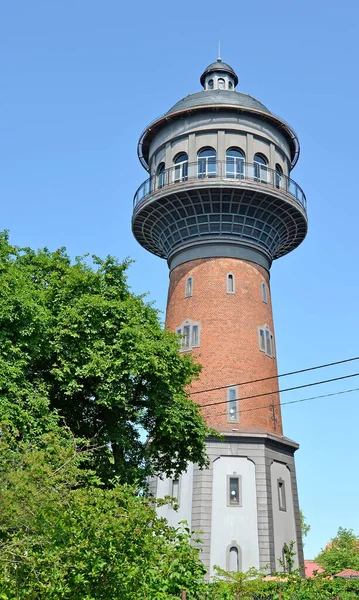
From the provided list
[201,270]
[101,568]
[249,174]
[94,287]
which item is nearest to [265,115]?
[249,174]

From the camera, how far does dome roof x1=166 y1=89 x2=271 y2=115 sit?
105 feet

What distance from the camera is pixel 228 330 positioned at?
28.6 metres

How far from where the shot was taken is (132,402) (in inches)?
802

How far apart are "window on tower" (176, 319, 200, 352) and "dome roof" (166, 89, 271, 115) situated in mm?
11464

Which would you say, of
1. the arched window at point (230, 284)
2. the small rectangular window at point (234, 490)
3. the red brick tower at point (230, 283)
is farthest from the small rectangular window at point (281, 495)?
the arched window at point (230, 284)

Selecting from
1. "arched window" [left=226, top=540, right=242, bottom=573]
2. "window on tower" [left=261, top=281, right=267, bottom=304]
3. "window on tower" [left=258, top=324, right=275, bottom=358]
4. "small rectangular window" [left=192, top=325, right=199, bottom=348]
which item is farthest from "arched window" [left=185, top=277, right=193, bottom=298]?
"arched window" [left=226, top=540, right=242, bottom=573]

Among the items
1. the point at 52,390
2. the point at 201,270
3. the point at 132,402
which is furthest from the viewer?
the point at 201,270

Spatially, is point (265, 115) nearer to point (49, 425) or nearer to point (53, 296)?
point (53, 296)

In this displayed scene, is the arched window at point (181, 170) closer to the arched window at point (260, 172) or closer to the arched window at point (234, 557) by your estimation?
the arched window at point (260, 172)

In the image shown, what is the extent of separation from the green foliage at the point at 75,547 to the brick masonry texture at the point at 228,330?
15.0m

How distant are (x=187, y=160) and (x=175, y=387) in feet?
49.2

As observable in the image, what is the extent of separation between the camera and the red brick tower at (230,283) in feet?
83.6

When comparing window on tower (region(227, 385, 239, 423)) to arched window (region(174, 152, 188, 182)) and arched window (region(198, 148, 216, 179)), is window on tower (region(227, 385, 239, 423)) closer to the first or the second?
arched window (region(198, 148, 216, 179))

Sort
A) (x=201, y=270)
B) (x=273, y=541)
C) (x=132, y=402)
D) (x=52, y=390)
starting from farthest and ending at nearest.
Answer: (x=201, y=270) < (x=273, y=541) < (x=132, y=402) < (x=52, y=390)
